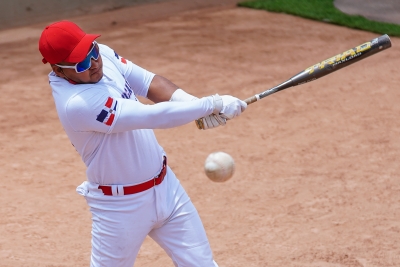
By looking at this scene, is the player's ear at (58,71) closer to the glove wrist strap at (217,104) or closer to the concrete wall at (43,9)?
the glove wrist strap at (217,104)

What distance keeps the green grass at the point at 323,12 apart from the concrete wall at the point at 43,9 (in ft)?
9.71

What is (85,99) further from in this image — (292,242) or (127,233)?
(292,242)

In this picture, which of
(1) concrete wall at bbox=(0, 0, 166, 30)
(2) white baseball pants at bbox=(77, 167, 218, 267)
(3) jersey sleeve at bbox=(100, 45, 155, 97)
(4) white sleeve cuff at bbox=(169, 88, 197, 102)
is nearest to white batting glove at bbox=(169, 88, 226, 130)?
(4) white sleeve cuff at bbox=(169, 88, 197, 102)

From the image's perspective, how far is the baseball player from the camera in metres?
3.89

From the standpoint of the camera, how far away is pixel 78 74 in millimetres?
3955

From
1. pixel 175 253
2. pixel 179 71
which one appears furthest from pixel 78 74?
pixel 179 71

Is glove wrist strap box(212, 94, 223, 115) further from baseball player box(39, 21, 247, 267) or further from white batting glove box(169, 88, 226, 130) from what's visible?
white batting glove box(169, 88, 226, 130)

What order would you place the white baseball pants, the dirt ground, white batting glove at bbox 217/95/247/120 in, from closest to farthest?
1. the white baseball pants
2. white batting glove at bbox 217/95/247/120
3. the dirt ground

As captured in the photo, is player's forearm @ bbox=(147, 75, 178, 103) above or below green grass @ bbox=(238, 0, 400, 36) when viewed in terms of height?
above

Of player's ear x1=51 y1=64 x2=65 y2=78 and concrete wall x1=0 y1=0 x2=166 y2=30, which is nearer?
player's ear x1=51 y1=64 x2=65 y2=78

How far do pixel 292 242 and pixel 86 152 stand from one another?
2519mm

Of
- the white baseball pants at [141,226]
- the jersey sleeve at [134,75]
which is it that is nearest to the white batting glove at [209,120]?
the jersey sleeve at [134,75]

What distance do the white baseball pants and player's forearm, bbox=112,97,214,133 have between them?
1.58ft

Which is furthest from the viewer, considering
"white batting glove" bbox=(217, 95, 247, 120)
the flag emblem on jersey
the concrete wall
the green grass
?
the concrete wall
